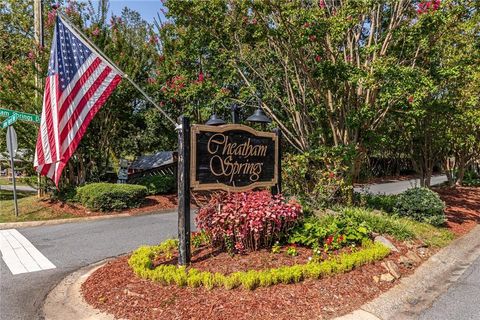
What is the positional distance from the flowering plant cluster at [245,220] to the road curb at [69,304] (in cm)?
182

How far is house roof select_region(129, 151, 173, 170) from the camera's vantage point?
16.8m

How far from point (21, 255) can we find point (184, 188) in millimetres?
4049

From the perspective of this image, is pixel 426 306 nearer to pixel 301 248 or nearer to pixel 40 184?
pixel 301 248

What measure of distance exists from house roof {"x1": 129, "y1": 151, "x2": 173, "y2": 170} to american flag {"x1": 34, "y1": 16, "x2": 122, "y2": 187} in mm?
10934

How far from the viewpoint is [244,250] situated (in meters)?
5.00

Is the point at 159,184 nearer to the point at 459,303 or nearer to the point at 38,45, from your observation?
the point at 38,45

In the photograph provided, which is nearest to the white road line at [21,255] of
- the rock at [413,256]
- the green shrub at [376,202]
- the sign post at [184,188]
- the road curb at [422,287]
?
the sign post at [184,188]

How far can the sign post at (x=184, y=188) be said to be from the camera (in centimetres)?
457

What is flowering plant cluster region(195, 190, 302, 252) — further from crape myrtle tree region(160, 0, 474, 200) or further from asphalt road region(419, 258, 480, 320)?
crape myrtle tree region(160, 0, 474, 200)

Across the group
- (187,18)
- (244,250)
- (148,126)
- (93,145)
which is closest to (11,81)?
(93,145)

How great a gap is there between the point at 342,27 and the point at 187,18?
14.2ft

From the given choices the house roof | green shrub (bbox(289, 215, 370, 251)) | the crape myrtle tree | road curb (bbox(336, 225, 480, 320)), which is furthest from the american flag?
the house roof

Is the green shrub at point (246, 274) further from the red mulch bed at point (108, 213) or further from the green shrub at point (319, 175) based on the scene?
the red mulch bed at point (108, 213)

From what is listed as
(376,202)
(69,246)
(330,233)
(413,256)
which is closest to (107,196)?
(69,246)
